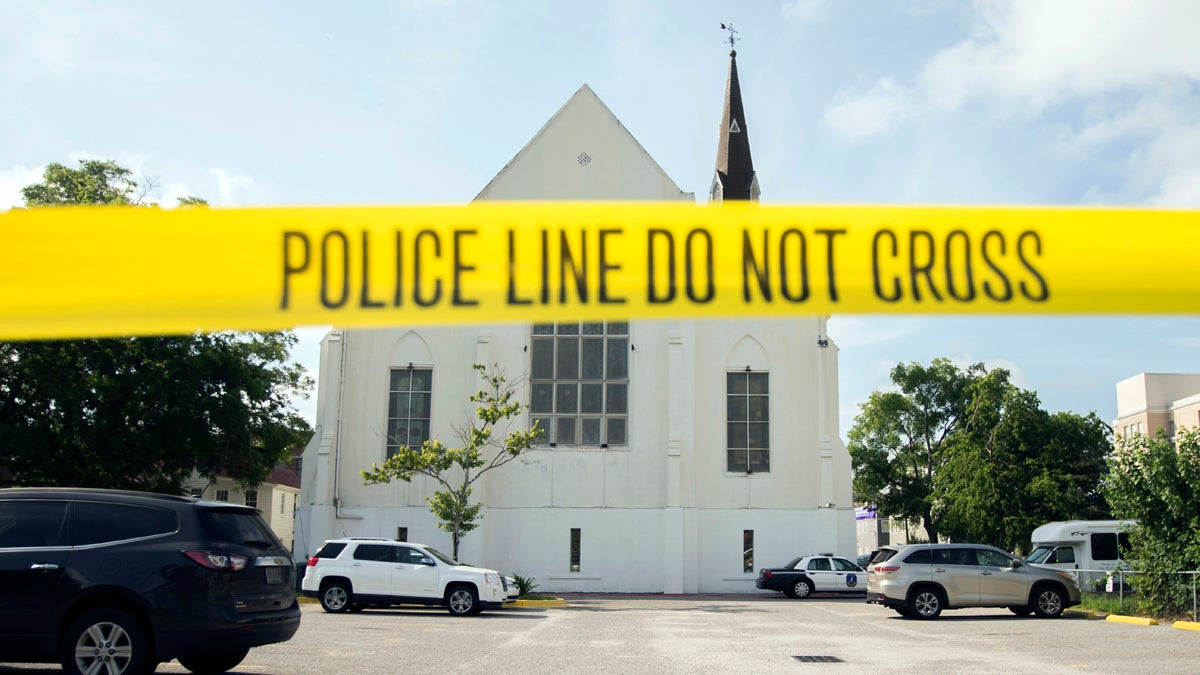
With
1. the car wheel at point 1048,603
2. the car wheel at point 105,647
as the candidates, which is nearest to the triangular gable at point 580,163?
the car wheel at point 1048,603

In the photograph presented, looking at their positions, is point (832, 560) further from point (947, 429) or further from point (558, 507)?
point (947, 429)

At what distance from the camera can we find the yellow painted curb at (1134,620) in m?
19.5

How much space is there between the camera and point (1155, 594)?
66.8 ft

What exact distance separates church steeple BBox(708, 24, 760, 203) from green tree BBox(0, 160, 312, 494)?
21.9 m

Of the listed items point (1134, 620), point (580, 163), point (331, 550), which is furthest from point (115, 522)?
point (580, 163)

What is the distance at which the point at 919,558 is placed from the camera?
70.1ft

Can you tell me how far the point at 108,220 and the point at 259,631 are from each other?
234 inches

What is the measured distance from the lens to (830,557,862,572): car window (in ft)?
105

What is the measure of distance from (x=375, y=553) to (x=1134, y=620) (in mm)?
15027

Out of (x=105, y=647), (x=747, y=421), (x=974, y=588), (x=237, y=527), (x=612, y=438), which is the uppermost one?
(x=747, y=421)

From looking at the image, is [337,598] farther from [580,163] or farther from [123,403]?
[580,163]

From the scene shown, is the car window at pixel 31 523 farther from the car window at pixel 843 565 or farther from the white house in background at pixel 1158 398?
the white house in background at pixel 1158 398

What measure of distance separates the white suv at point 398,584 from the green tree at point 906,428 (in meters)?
53.0

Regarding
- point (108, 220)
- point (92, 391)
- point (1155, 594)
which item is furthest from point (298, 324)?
point (92, 391)
